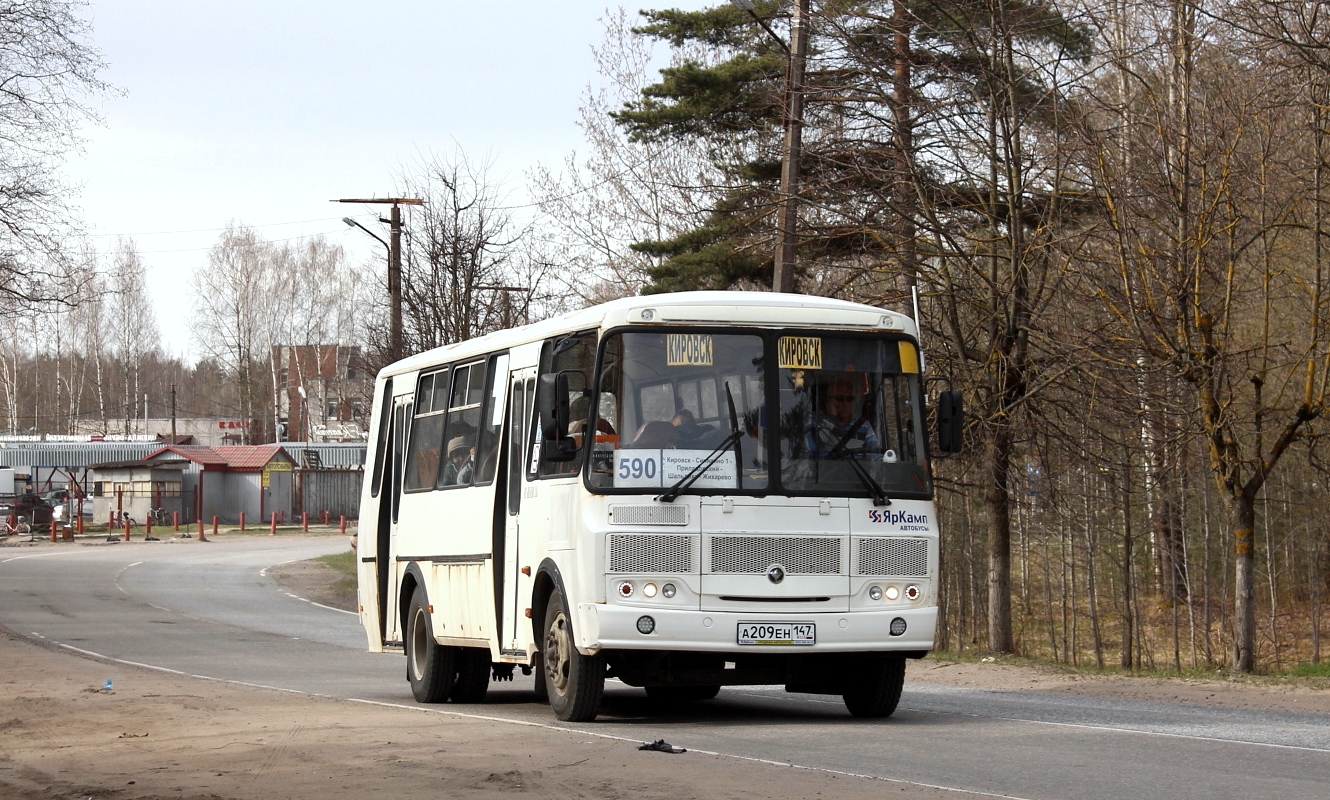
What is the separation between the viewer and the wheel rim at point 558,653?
11758 mm

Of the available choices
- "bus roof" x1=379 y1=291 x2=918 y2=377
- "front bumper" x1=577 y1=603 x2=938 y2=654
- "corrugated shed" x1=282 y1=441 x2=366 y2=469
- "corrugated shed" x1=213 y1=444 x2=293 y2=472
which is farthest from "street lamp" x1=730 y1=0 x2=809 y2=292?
"corrugated shed" x1=282 y1=441 x2=366 y2=469

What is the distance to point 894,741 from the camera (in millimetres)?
10594

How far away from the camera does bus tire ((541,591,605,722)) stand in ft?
37.9

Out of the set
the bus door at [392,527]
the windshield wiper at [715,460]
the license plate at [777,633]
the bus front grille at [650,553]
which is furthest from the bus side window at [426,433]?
the license plate at [777,633]

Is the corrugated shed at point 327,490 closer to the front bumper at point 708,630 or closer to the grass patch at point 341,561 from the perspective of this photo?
the grass patch at point 341,561

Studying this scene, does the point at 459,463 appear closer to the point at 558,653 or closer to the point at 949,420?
the point at 558,653

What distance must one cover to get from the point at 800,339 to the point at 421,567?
5173 mm

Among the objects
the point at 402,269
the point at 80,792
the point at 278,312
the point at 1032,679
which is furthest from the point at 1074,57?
the point at 278,312

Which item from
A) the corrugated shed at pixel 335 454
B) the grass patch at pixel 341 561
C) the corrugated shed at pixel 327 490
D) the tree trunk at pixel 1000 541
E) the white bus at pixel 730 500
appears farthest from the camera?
the corrugated shed at pixel 335 454

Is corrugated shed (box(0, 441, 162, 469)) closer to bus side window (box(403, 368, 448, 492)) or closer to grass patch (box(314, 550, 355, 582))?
grass patch (box(314, 550, 355, 582))

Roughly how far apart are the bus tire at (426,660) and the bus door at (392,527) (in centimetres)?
59

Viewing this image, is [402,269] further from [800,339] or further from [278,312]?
[278,312]

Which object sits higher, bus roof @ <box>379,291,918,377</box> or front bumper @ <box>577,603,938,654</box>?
bus roof @ <box>379,291,918,377</box>

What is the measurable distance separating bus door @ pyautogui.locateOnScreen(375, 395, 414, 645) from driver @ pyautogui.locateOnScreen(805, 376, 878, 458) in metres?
5.71
